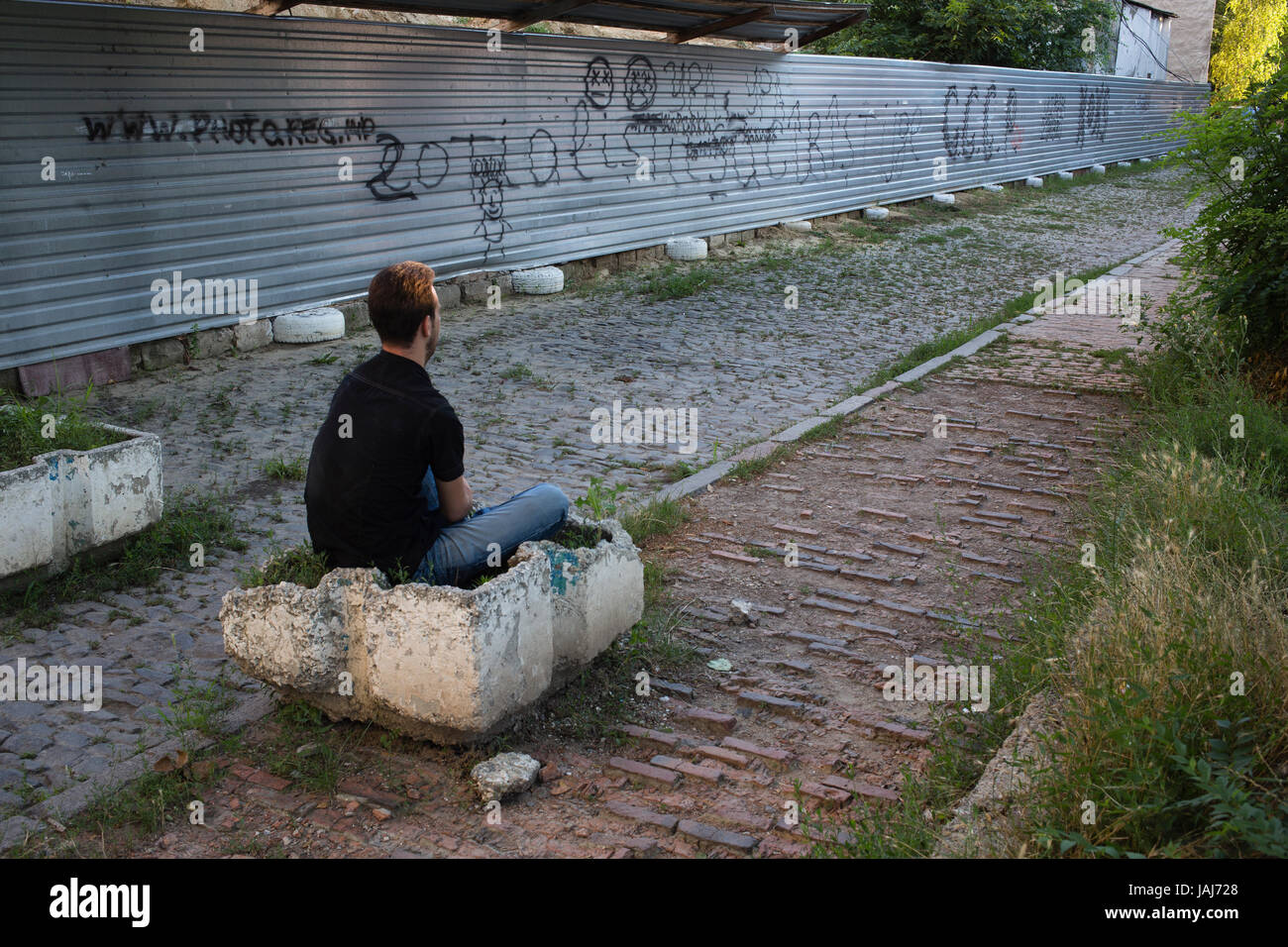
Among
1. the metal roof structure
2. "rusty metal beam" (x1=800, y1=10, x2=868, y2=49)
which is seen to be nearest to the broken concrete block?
the metal roof structure

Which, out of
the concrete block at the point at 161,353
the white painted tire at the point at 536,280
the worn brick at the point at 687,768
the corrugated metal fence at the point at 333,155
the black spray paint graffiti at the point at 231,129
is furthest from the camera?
the white painted tire at the point at 536,280

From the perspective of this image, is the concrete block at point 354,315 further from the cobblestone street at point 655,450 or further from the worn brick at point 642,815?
the worn brick at point 642,815

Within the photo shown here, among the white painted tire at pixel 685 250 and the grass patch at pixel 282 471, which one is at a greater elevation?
the white painted tire at pixel 685 250

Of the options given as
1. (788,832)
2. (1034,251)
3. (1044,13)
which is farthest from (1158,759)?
(1044,13)

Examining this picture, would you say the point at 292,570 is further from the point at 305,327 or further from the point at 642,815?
the point at 305,327

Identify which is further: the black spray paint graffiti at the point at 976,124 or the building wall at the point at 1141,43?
the building wall at the point at 1141,43

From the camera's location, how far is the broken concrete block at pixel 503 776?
11.9ft

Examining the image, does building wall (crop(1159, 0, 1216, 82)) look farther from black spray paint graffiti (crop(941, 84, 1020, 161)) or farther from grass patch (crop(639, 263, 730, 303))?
grass patch (crop(639, 263, 730, 303))

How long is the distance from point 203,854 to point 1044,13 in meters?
30.4

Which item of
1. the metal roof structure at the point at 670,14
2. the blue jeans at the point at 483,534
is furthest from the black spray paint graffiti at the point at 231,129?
the blue jeans at the point at 483,534

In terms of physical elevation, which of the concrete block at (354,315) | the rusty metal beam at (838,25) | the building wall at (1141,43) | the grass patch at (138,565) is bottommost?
the grass patch at (138,565)

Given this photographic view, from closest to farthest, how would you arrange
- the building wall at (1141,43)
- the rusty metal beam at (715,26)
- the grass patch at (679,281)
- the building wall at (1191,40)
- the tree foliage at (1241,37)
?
the grass patch at (679,281), the rusty metal beam at (715,26), the building wall at (1141,43), the building wall at (1191,40), the tree foliage at (1241,37)

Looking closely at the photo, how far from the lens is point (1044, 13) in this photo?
28.0m

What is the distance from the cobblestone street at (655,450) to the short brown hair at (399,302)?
62.5 inches
